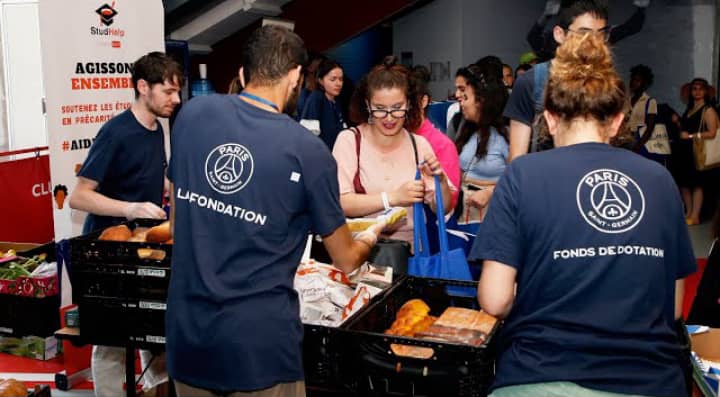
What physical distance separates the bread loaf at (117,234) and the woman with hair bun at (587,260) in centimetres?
151

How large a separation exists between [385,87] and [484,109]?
183 centimetres

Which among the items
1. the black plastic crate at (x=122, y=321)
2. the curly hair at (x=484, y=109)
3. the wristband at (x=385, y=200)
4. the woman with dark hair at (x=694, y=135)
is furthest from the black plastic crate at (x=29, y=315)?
the woman with dark hair at (x=694, y=135)

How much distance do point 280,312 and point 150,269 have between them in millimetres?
814

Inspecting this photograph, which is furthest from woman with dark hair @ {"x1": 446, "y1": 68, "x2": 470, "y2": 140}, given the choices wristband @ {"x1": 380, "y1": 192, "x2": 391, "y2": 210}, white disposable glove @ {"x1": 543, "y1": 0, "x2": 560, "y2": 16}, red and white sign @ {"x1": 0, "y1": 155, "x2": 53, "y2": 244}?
white disposable glove @ {"x1": 543, "y1": 0, "x2": 560, "y2": 16}

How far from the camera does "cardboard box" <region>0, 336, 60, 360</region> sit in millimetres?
4840

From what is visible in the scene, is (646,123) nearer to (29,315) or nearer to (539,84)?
(539,84)

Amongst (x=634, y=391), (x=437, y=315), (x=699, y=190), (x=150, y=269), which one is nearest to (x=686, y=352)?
(x=634, y=391)

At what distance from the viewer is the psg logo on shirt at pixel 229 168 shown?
1.96 m

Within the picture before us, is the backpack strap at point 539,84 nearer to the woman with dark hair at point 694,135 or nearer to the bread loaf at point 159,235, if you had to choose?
the bread loaf at point 159,235

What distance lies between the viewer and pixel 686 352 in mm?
2025

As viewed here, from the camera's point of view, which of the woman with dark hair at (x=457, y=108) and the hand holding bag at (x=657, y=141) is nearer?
the woman with dark hair at (x=457, y=108)

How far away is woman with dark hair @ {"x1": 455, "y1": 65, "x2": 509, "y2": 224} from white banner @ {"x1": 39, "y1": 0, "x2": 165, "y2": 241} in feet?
6.78

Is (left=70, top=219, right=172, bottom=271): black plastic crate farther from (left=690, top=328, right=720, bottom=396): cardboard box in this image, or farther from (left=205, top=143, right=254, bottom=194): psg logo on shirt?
(left=690, top=328, right=720, bottom=396): cardboard box

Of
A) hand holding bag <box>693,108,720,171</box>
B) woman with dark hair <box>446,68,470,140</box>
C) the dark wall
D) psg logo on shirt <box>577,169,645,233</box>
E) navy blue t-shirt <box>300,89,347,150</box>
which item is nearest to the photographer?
psg logo on shirt <box>577,169,645,233</box>
